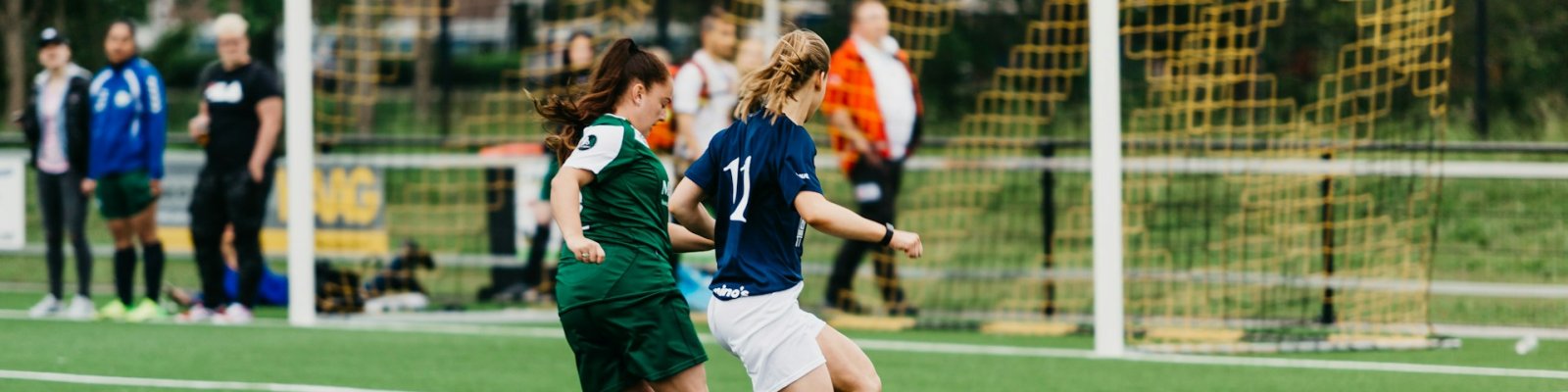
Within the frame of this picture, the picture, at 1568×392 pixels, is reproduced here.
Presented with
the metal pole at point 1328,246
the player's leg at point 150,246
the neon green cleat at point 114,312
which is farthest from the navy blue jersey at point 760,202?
the neon green cleat at point 114,312

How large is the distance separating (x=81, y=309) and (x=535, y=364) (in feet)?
12.8

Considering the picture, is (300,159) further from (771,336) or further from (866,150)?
(771,336)

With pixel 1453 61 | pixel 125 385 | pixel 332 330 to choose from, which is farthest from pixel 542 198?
pixel 1453 61

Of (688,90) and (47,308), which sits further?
(47,308)

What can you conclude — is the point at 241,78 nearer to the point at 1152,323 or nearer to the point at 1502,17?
the point at 1152,323

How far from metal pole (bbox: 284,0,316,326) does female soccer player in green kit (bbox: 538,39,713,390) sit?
18.2 feet

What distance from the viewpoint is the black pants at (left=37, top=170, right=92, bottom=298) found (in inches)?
466

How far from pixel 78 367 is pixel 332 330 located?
187 centimetres

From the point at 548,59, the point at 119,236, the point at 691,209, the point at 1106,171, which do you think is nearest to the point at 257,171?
the point at 119,236

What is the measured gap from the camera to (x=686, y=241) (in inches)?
235

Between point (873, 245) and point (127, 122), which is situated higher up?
point (127, 122)

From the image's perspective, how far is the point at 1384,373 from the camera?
8.86m

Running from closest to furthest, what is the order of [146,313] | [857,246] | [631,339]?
[631,339] < [857,246] < [146,313]

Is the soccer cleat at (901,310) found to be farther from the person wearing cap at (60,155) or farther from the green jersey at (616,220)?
the green jersey at (616,220)
